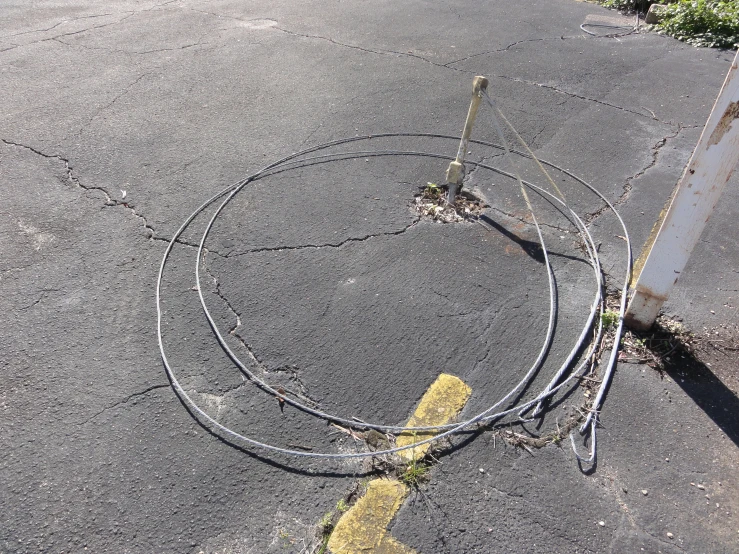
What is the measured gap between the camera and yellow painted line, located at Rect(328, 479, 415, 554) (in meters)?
2.42

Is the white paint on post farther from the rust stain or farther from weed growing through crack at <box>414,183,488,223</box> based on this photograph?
weed growing through crack at <box>414,183,488,223</box>

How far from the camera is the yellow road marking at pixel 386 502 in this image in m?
2.42

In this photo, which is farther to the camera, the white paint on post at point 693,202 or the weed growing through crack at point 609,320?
the weed growing through crack at point 609,320

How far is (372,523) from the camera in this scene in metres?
2.50

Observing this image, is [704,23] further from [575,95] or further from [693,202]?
[693,202]

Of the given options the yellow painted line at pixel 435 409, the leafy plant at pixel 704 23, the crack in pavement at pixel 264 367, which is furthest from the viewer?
the leafy plant at pixel 704 23

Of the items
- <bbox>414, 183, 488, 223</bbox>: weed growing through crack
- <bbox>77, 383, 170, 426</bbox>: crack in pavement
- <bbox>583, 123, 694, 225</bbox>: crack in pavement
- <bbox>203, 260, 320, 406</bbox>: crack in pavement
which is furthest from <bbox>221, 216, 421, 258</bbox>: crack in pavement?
<bbox>583, 123, 694, 225</bbox>: crack in pavement

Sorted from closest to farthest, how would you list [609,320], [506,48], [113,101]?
[609,320] → [113,101] → [506,48]

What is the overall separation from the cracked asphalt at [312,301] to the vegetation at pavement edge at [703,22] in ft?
4.29

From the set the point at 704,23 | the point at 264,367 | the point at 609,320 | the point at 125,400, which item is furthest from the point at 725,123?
the point at 704,23

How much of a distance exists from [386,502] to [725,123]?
8.30 ft

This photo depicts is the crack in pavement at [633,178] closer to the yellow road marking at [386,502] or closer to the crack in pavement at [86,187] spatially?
the yellow road marking at [386,502]

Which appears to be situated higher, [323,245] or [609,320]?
[609,320]

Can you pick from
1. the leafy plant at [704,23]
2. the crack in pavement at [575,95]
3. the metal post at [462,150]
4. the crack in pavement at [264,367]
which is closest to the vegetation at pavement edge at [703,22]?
the leafy plant at [704,23]
